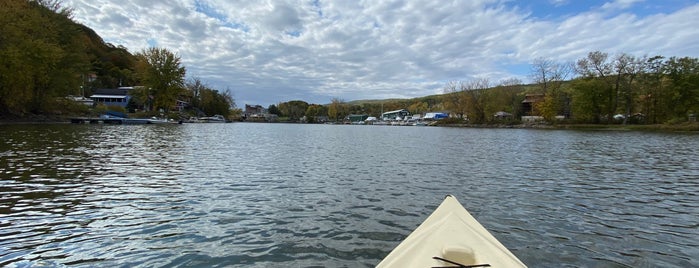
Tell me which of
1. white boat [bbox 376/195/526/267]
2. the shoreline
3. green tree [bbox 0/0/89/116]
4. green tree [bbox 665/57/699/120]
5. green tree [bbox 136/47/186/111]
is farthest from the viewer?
green tree [bbox 136/47/186/111]

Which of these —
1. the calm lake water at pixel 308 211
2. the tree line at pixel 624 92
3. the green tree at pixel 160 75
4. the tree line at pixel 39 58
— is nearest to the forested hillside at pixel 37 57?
the tree line at pixel 39 58

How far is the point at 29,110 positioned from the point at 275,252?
63246 millimetres

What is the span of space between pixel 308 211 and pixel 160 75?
302 ft

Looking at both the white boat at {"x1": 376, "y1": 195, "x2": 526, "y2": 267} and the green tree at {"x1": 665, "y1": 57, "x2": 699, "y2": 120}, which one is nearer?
the white boat at {"x1": 376, "y1": 195, "x2": 526, "y2": 267}

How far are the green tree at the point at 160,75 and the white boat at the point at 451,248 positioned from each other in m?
95.2

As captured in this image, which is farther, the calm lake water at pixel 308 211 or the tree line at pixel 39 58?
the tree line at pixel 39 58

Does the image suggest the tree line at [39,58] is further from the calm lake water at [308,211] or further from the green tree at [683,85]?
the green tree at [683,85]

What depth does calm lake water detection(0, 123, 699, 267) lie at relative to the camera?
19.6 feet

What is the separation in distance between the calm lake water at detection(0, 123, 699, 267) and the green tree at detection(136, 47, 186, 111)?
77.4m

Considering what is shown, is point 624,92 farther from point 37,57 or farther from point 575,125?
point 37,57

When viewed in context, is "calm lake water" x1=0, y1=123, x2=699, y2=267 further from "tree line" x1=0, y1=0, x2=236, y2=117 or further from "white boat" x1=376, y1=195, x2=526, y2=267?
"tree line" x1=0, y1=0, x2=236, y2=117

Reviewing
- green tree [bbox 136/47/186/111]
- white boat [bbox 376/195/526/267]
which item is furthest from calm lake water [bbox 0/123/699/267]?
green tree [bbox 136/47/186/111]

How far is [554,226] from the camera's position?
311 inches

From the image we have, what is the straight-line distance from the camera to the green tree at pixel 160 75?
8506cm
